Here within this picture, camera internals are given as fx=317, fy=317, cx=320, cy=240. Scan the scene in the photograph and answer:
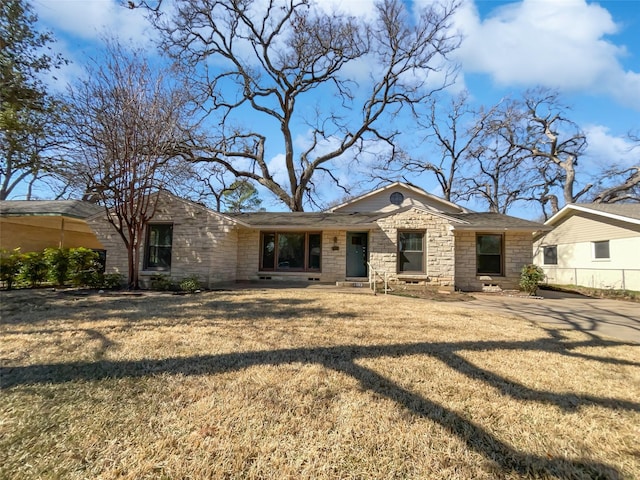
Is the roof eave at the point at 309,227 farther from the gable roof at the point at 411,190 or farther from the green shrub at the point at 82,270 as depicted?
the gable roof at the point at 411,190

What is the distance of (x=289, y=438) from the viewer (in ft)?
7.60

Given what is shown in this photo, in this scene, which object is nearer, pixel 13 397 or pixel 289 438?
pixel 289 438

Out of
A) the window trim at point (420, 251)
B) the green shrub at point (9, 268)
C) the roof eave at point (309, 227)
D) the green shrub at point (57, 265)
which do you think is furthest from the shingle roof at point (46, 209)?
the window trim at point (420, 251)

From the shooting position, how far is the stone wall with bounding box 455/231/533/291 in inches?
472

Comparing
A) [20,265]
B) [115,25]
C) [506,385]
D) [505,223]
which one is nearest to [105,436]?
[506,385]

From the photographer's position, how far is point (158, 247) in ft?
39.0

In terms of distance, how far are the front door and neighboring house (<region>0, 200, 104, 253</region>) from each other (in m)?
11.0

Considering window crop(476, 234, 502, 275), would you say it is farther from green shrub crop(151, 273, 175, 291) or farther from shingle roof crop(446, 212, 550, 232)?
green shrub crop(151, 273, 175, 291)

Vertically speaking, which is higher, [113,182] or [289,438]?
[113,182]

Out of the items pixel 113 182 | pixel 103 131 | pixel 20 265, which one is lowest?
pixel 20 265

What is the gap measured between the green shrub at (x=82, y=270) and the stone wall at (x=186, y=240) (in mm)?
857

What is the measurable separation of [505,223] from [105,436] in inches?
523

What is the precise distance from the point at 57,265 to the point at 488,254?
50.4 ft

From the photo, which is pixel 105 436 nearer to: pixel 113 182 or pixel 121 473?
pixel 121 473
